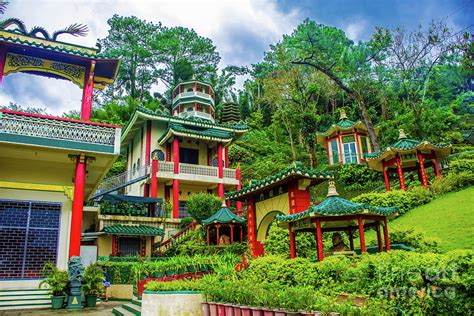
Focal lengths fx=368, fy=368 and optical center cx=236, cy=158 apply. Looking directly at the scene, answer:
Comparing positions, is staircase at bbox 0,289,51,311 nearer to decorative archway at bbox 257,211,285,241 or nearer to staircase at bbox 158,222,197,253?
decorative archway at bbox 257,211,285,241

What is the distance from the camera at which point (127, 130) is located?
1190 inches

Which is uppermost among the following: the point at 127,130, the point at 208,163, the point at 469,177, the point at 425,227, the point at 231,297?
the point at 127,130

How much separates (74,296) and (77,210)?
9.96 feet

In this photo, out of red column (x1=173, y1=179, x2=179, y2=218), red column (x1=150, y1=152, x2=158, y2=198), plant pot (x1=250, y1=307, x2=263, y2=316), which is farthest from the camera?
red column (x1=150, y1=152, x2=158, y2=198)

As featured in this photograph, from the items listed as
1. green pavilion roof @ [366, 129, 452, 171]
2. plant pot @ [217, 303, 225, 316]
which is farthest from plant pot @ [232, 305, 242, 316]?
green pavilion roof @ [366, 129, 452, 171]

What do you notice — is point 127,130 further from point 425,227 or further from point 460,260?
point 460,260

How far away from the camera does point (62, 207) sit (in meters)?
13.8

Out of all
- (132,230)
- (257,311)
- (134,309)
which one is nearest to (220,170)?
(132,230)

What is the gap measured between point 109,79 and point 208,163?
49.3ft

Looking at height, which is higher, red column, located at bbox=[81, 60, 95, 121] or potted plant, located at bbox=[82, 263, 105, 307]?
red column, located at bbox=[81, 60, 95, 121]

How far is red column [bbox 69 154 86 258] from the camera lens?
12516mm

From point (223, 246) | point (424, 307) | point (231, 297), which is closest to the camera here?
point (424, 307)

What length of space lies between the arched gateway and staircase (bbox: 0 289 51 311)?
7.55m

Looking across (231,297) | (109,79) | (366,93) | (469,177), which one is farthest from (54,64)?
(366,93)
